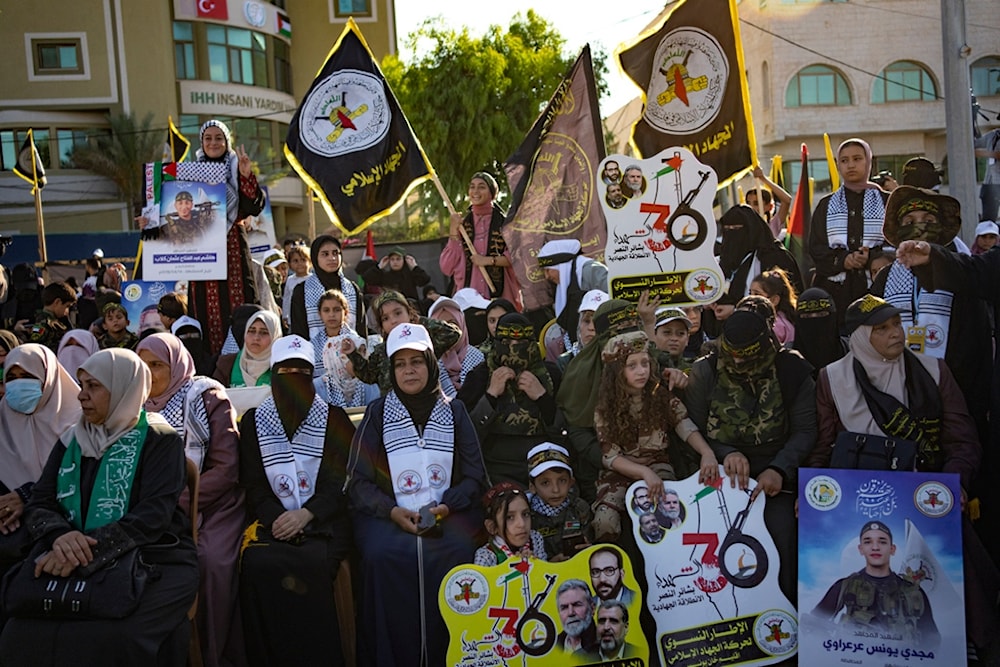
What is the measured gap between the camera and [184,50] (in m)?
35.5

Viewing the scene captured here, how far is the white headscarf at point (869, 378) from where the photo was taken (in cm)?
471

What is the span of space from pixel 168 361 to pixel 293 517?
1128 mm

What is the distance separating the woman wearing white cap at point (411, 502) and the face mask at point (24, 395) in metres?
1.60

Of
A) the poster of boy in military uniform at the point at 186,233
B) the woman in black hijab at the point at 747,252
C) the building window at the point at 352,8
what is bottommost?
the woman in black hijab at the point at 747,252

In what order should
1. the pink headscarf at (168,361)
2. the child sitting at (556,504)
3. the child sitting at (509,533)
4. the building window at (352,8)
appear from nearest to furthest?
the child sitting at (509,533) → the child sitting at (556,504) → the pink headscarf at (168,361) → the building window at (352,8)

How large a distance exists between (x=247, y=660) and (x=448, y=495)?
1.28m

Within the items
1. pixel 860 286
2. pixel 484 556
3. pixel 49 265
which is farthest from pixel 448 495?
pixel 49 265

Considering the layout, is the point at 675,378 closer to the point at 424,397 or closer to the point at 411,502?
the point at 424,397

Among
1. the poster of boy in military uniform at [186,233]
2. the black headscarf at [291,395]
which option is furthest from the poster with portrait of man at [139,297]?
the black headscarf at [291,395]

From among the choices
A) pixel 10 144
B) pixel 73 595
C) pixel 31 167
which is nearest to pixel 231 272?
pixel 73 595

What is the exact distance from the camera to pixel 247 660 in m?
4.89

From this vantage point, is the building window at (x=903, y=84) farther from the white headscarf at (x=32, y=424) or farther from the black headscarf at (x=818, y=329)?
the white headscarf at (x=32, y=424)

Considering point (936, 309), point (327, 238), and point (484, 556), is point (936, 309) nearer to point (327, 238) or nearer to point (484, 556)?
point (484, 556)

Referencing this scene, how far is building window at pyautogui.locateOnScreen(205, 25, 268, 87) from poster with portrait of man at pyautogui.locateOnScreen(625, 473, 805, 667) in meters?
34.6
